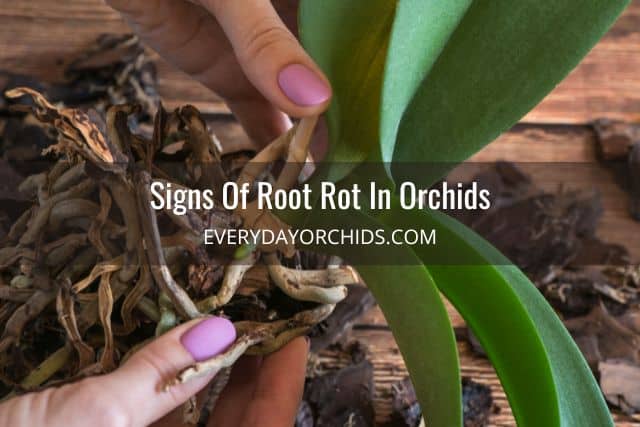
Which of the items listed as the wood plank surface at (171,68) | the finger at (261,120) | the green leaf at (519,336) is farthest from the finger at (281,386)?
the wood plank surface at (171,68)

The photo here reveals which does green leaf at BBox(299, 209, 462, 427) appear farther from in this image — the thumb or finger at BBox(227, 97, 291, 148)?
finger at BBox(227, 97, 291, 148)

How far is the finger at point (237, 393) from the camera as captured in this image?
54 cm

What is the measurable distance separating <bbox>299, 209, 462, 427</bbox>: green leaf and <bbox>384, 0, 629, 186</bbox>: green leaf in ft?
0.27

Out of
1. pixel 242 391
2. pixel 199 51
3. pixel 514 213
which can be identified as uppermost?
pixel 199 51

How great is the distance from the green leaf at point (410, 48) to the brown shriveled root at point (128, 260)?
63 mm

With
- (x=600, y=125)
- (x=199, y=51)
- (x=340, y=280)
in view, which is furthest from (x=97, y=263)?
(x=600, y=125)

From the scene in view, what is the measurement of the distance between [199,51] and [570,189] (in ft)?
1.38

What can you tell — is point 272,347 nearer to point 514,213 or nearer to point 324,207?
point 324,207

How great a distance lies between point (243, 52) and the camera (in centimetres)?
47

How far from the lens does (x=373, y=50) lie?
45 centimetres

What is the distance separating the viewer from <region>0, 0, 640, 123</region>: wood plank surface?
32.2 inches

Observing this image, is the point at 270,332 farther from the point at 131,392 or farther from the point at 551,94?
the point at 551,94

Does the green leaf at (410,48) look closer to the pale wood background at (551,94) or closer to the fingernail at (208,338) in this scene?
the fingernail at (208,338)

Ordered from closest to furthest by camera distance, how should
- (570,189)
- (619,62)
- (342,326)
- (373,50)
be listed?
(373,50) → (342,326) → (570,189) → (619,62)
